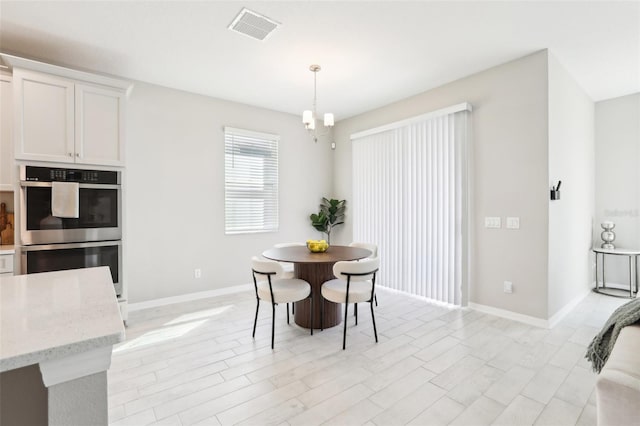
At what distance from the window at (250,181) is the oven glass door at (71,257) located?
1.55 m

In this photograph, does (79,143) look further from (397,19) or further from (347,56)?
(397,19)

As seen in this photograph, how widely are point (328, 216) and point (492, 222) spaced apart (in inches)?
105

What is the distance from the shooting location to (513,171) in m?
3.37

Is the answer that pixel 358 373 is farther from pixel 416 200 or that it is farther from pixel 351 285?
pixel 416 200

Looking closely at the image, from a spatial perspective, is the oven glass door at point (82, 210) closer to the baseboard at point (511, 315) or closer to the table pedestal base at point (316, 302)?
the table pedestal base at point (316, 302)

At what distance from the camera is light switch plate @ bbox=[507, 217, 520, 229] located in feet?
11.0

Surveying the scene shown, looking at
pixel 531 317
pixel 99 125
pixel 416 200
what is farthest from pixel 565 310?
pixel 99 125

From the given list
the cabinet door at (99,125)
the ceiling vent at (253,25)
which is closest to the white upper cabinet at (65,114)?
the cabinet door at (99,125)

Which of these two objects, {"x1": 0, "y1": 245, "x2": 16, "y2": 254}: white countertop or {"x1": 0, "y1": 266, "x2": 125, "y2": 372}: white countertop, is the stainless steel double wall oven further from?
{"x1": 0, "y1": 266, "x2": 125, "y2": 372}: white countertop

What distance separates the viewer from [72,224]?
9.73ft

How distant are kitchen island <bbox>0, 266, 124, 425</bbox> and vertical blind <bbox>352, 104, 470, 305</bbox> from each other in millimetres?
3682

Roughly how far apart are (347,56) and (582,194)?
144 inches

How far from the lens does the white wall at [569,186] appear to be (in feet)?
10.7

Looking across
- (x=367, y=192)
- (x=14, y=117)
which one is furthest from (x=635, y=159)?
A: (x=14, y=117)
